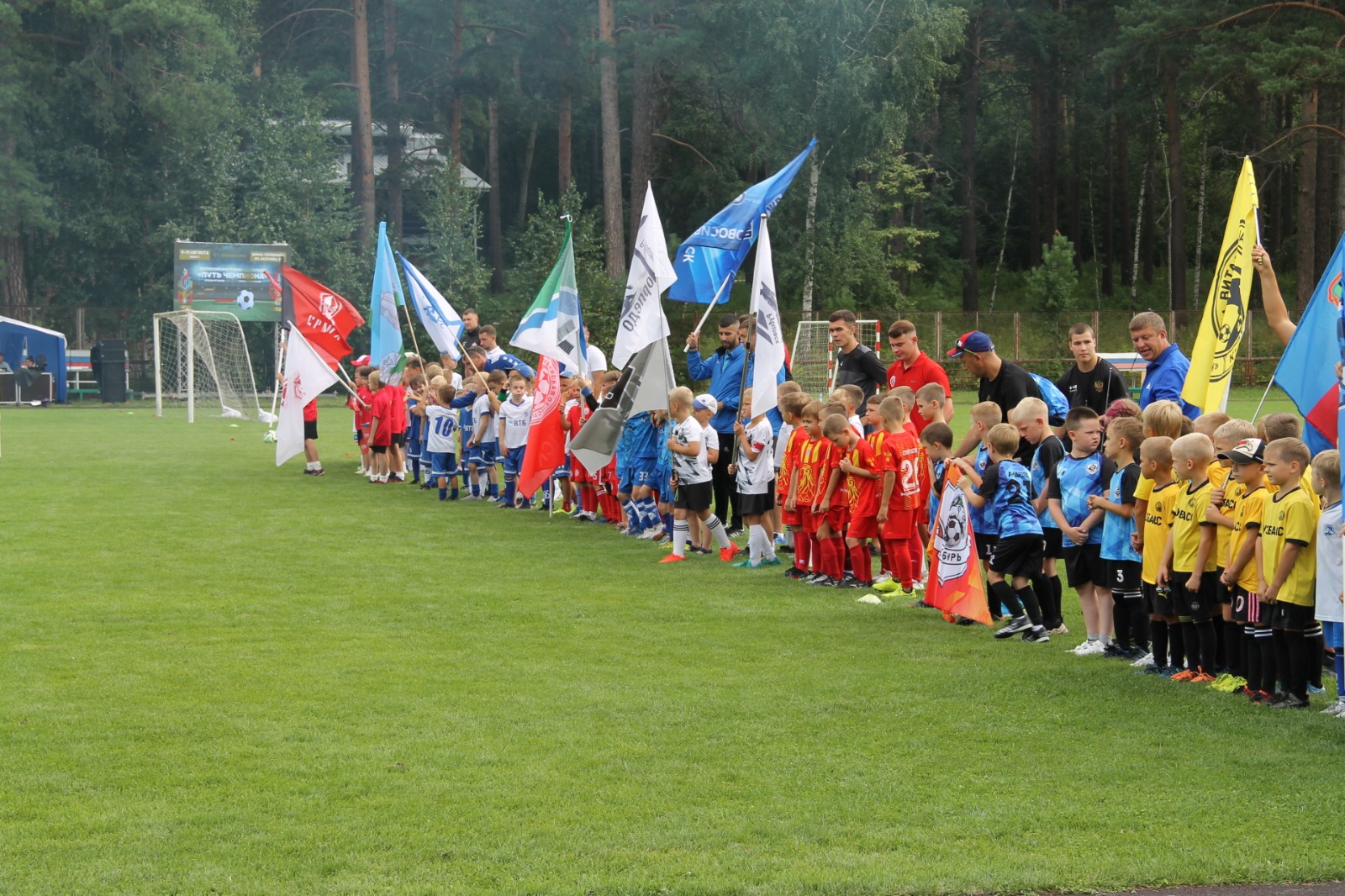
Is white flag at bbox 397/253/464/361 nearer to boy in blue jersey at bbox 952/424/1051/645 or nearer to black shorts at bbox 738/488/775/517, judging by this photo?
black shorts at bbox 738/488/775/517

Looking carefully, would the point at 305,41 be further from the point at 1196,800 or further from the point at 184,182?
the point at 1196,800

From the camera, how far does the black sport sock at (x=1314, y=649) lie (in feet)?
24.6

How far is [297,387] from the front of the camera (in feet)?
68.0

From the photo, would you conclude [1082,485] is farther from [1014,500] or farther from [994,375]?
[994,375]

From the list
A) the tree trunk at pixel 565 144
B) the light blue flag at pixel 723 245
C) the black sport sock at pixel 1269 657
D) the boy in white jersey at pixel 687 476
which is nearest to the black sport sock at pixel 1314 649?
the black sport sock at pixel 1269 657

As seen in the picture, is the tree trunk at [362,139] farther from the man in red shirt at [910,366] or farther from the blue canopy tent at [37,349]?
the man in red shirt at [910,366]

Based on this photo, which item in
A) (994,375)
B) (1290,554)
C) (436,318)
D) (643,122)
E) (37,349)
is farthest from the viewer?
(643,122)

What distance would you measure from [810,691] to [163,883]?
3.90 metres

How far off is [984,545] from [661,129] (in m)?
45.6

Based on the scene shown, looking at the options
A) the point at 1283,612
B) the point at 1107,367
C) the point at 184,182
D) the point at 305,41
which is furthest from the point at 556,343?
the point at 305,41

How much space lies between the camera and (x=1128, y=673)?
333 inches

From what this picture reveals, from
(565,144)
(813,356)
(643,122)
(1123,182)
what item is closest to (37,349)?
(643,122)

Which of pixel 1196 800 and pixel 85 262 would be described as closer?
pixel 1196 800

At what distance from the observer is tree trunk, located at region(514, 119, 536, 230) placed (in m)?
67.1
